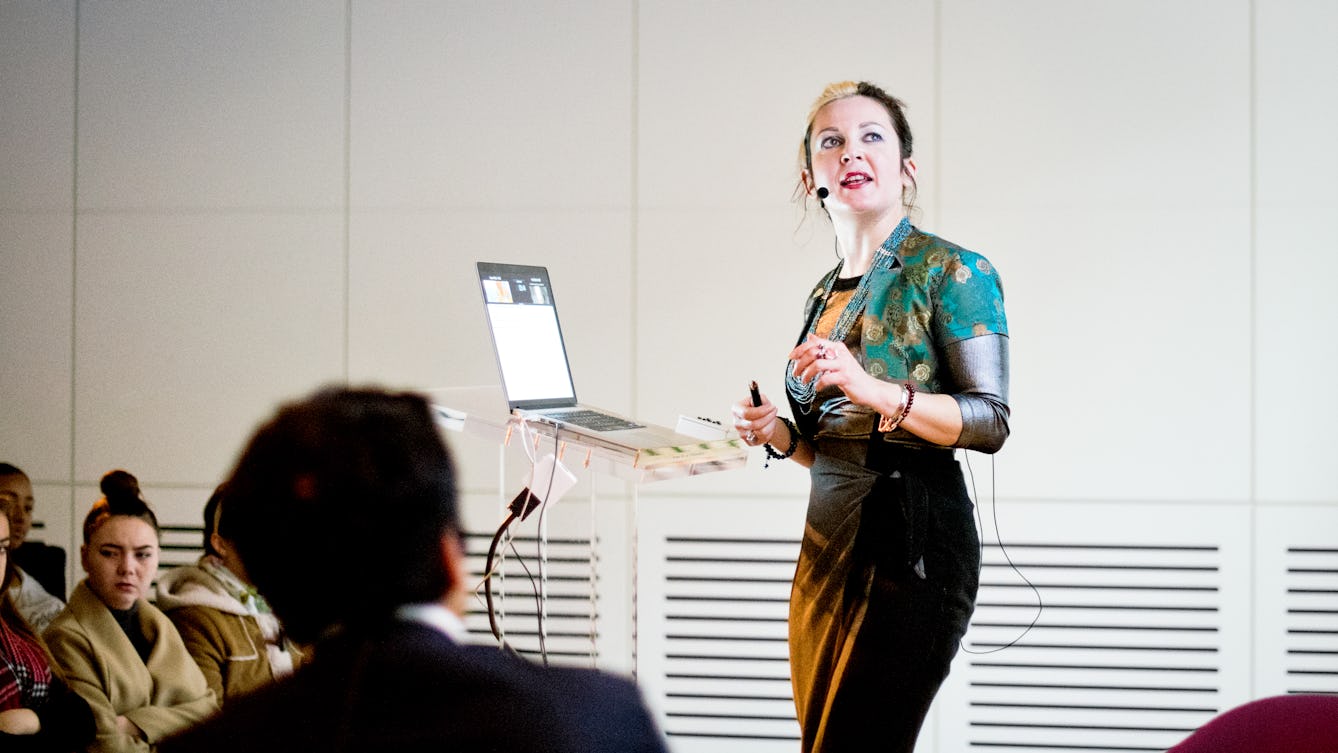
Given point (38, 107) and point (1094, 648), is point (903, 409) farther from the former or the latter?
point (38, 107)

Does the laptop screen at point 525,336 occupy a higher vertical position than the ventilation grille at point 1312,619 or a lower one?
higher

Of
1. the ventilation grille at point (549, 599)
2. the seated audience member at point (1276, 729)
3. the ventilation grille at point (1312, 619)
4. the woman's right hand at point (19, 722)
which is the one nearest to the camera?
the seated audience member at point (1276, 729)

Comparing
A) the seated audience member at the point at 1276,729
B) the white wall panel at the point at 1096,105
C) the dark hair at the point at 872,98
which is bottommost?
the seated audience member at the point at 1276,729

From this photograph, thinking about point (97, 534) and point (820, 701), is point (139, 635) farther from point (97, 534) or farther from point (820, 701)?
point (820, 701)

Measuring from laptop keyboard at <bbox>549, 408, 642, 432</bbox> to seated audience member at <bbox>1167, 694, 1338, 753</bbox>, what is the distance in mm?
1108

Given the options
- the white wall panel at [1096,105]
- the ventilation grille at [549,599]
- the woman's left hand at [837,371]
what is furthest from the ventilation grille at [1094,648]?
the woman's left hand at [837,371]

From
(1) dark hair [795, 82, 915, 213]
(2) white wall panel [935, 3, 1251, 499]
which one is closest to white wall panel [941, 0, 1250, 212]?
(2) white wall panel [935, 3, 1251, 499]

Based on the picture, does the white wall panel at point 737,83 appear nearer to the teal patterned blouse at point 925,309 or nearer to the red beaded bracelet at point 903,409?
the teal patterned blouse at point 925,309

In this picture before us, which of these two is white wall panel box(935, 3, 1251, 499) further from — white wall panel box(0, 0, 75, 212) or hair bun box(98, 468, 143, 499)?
white wall panel box(0, 0, 75, 212)

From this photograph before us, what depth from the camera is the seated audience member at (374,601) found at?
3.00 feet

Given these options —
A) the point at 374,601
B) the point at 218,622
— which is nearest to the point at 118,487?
the point at 218,622

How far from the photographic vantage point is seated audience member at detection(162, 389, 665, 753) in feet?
3.00

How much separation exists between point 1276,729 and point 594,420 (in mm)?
1284

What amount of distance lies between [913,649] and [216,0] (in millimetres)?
3260
